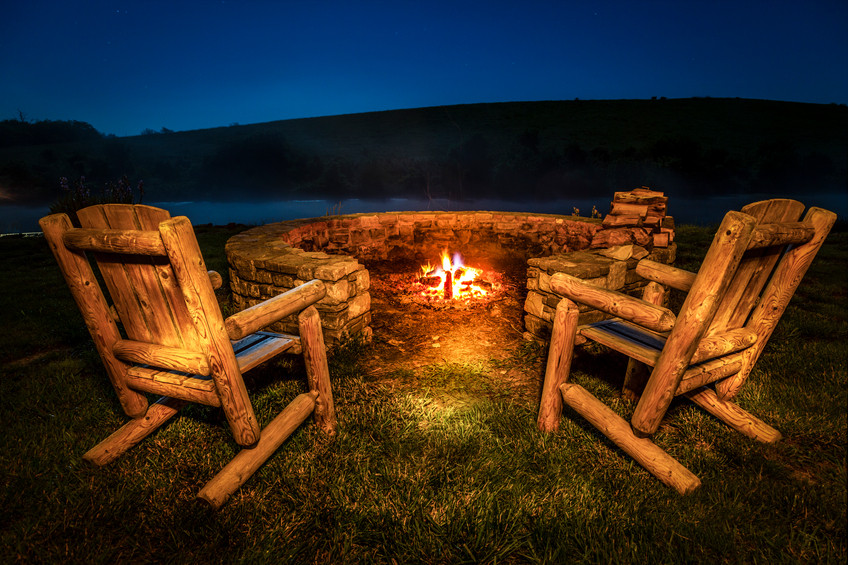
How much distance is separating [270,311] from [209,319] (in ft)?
1.27

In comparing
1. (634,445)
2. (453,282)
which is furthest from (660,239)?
(634,445)

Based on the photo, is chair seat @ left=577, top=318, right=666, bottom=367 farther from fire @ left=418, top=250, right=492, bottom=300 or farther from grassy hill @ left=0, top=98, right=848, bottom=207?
grassy hill @ left=0, top=98, right=848, bottom=207

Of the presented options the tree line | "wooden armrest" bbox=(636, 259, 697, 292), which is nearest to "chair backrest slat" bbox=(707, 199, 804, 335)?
"wooden armrest" bbox=(636, 259, 697, 292)

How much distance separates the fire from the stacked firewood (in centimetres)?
226

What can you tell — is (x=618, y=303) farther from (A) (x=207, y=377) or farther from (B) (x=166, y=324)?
(B) (x=166, y=324)

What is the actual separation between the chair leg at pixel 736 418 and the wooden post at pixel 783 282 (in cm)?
18

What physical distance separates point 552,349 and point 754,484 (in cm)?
135

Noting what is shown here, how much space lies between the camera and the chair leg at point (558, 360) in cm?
242

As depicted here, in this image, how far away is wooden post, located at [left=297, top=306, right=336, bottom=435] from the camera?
7.85ft

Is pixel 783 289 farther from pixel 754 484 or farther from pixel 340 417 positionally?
pixel 340 417

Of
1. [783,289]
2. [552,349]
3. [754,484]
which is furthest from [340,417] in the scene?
[783,289]

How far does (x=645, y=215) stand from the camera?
210 inches

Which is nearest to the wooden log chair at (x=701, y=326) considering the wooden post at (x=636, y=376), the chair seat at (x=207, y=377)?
the wooden post at (x=636, y=376)

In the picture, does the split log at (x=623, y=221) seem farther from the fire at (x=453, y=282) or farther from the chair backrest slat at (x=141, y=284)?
the chair backrest slat at (x=141, y=284)
